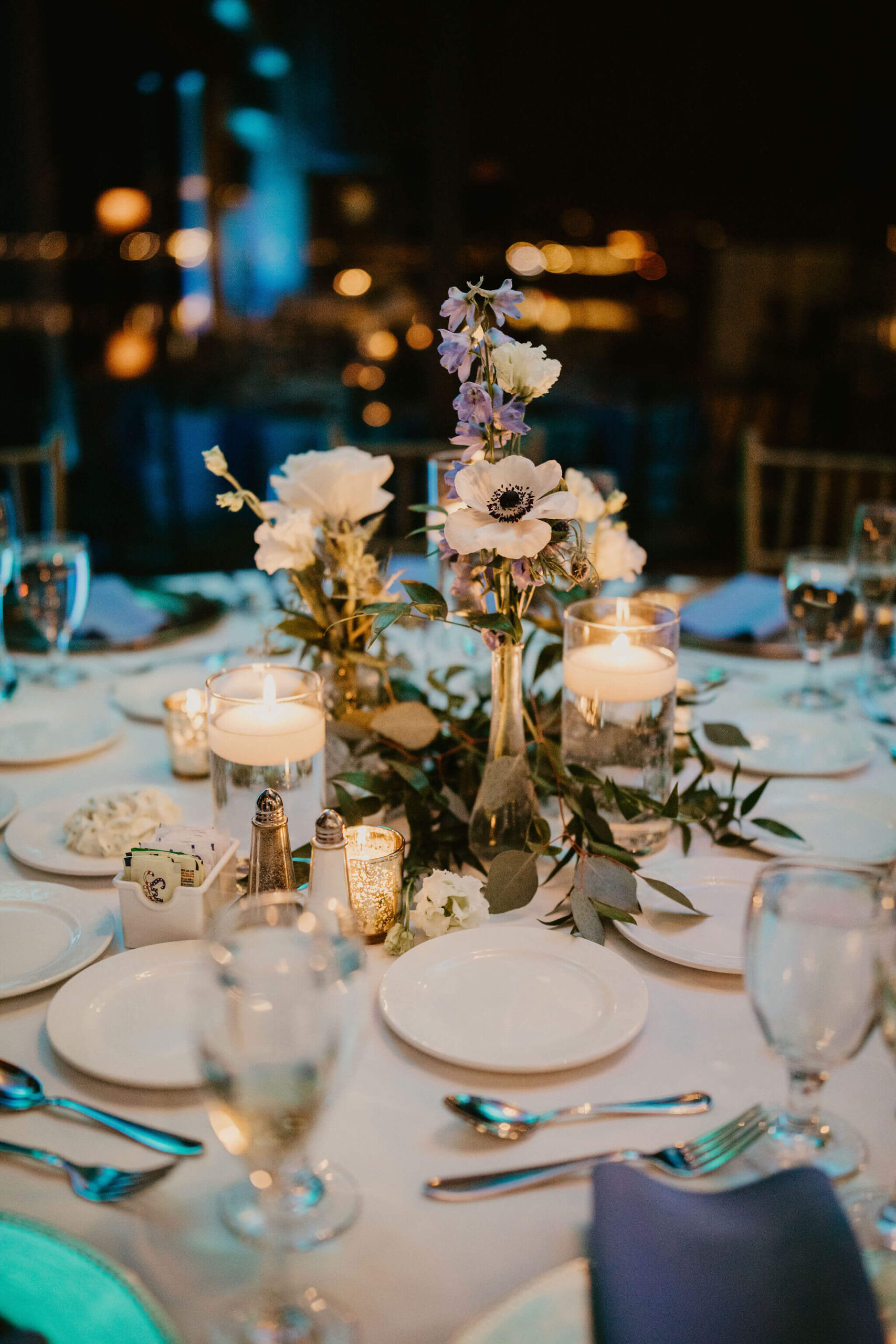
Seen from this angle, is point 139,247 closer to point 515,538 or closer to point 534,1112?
point 515,538

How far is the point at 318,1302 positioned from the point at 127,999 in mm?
322

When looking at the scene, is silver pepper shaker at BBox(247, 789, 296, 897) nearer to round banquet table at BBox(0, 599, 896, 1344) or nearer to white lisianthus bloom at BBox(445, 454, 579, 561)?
round banquet table at BBox(0, 599, 896, 1344)

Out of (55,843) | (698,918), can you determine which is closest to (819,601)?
(698,918)

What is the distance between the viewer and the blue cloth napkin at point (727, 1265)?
21.6 inches

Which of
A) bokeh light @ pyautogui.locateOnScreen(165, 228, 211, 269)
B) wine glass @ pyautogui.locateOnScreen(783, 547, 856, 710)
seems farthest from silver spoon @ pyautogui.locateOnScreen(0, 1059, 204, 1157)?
bokeh light @ pyautogui.locateOnScreen(165, 228, 211, 269)

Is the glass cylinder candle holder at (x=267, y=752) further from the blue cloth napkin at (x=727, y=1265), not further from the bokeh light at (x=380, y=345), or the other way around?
the bokeh light at (x=380, y=345)

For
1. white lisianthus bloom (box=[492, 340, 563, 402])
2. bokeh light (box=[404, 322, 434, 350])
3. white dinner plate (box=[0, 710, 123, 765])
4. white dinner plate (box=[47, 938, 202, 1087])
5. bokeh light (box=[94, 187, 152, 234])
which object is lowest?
white dinner plate (box=[0, 710, 123, 765])

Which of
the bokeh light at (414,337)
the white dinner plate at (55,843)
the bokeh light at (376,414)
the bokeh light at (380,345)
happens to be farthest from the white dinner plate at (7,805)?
the bokeh light at (380,345)

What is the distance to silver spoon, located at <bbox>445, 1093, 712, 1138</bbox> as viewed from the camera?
0.71m

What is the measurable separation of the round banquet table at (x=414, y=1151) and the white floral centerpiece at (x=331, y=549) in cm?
40

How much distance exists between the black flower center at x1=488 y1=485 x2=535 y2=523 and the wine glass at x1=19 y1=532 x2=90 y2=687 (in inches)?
30.9

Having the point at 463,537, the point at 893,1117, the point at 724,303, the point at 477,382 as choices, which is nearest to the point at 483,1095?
the point at 893,1117

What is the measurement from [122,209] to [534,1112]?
628 centimetres

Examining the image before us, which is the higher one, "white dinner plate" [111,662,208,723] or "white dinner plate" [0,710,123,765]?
"white dinner plate" [111,662,208,723]
